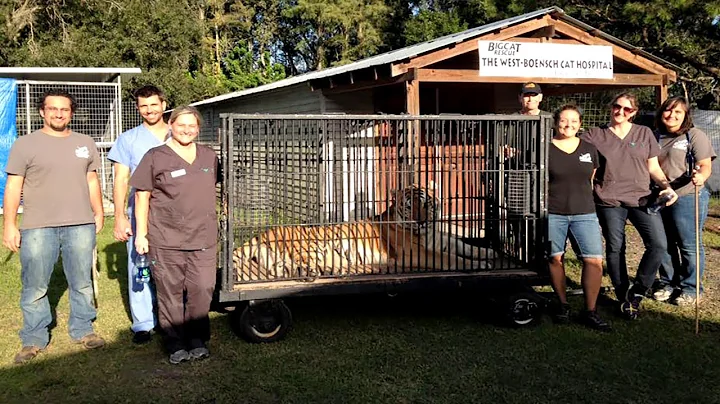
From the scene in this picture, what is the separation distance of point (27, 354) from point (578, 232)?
161 inches

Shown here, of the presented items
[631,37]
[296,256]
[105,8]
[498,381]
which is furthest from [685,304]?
[105,8]

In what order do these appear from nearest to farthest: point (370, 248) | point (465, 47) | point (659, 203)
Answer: point (370, 248)
point (659, 203)
point (465, 47)

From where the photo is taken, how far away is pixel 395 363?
13.4 feet

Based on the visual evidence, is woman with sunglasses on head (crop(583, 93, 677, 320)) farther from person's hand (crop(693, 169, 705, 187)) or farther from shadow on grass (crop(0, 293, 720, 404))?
shadow on grass (crop(0, 293, 720, 404))

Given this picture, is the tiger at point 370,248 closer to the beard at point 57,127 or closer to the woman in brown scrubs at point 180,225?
the woman in brown scrubs at point 180,225

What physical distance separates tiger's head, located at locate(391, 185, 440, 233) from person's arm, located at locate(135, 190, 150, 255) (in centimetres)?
181

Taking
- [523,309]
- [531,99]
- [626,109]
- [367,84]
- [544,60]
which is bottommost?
[523,309]

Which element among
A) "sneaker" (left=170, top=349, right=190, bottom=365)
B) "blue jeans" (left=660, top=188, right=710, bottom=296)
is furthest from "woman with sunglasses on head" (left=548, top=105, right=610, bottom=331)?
"sneaker" (left=170, top=349, right=190, bottom=365)

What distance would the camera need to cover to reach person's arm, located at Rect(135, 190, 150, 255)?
3955 millimetres

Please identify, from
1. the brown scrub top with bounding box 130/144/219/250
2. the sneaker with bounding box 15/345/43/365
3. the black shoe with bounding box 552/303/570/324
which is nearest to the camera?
the brown scrub top with bounding box 130/144/219/250

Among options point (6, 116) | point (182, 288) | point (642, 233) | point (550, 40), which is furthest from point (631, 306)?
point (6, 116)

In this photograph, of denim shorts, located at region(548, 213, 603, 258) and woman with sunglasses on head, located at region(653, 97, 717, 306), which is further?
woman with sunglasses on head, located at region(653, 97, 717, 306)

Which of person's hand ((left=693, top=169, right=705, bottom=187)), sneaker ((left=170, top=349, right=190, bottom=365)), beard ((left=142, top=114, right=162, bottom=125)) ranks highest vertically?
beard ((left=142, top=114, right=162, bottom=125))

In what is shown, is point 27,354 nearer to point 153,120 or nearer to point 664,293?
point 153,120
